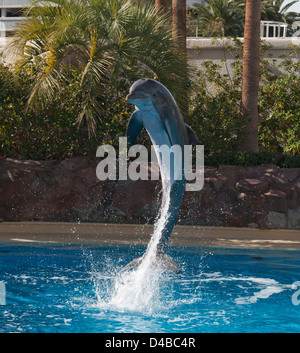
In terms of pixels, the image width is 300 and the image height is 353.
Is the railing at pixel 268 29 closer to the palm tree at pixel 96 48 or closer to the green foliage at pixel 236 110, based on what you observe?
the green foliage at pixel 236 110

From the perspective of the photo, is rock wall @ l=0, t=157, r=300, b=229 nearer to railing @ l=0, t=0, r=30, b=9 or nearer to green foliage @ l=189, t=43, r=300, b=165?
green foliage @ l=189, t=43, r=300, b=165

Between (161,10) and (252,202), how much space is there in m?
4.92

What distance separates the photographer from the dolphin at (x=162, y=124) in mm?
4938

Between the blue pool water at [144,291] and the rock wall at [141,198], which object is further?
the rock wall at [141,198]

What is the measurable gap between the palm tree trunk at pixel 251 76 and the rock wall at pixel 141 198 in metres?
1.31

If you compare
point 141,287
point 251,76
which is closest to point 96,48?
point 251,76

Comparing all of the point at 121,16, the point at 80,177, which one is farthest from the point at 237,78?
the point at 80,177

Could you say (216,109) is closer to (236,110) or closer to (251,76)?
(236,110)

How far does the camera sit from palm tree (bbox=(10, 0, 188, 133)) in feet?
35.6

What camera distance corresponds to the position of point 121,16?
11422mm

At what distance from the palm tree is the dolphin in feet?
17.0

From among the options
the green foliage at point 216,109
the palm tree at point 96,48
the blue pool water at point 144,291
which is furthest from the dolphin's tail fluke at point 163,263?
the green foliage at point 216,109

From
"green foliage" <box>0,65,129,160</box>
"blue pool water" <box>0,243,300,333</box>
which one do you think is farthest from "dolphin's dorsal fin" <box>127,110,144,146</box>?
"green foliage" <box>0,65,129,160</box>
